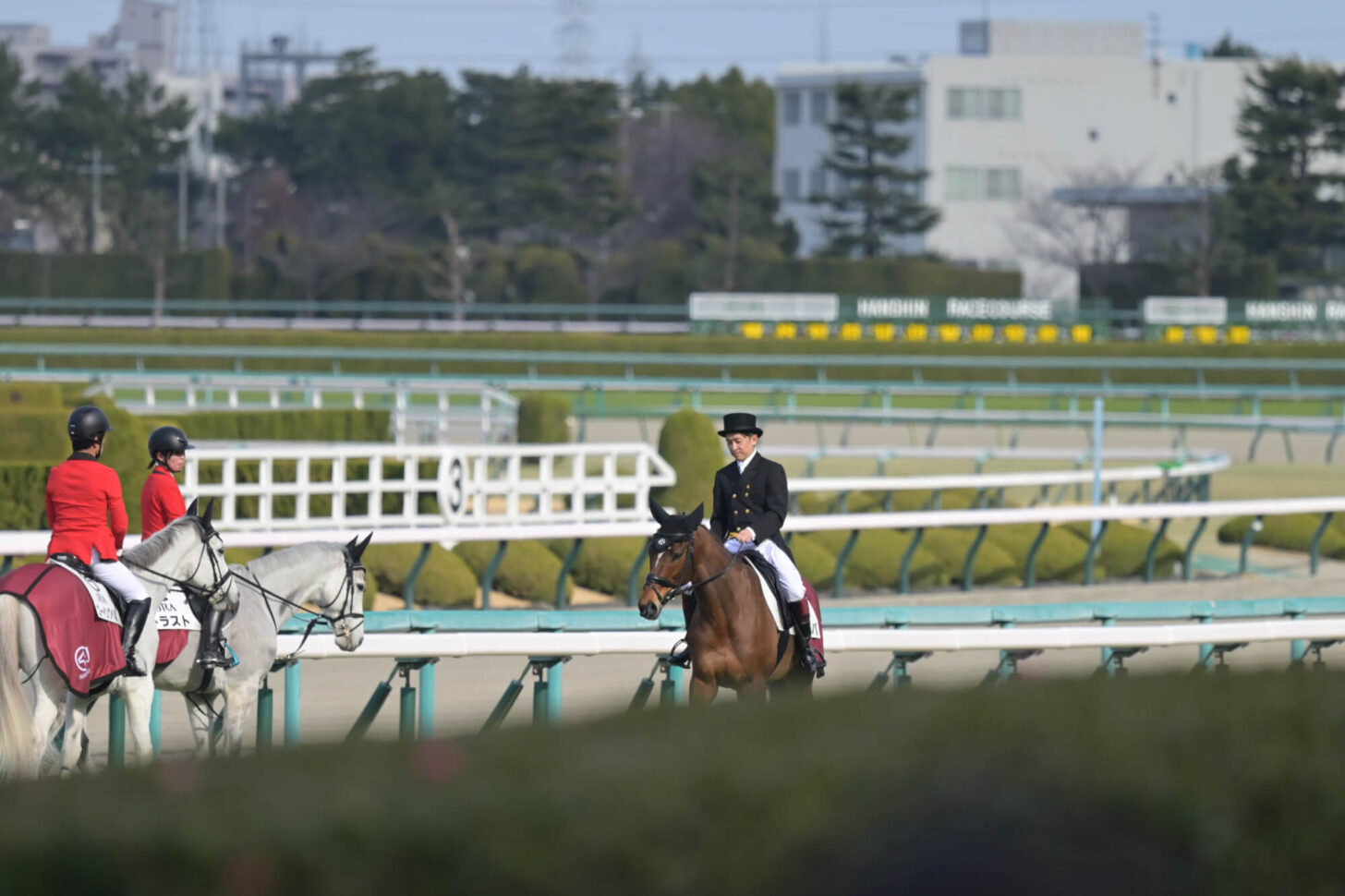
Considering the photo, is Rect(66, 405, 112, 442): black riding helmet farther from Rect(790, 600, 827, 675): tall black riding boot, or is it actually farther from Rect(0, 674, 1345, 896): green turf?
Rect(0, 674, 1345, 896): green turf

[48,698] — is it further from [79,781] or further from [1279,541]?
[1279,541]

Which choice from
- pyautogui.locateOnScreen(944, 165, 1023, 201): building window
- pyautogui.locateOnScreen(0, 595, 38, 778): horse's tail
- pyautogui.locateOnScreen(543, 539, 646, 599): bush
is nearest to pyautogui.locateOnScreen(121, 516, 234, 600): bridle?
pyautogui.locateOnScreen(0, 595, 38, 778): horse's tail

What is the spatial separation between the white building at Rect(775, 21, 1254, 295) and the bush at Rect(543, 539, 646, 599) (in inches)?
2087

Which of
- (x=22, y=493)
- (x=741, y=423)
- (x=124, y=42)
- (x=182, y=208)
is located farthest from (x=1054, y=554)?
(x=124, y=42)

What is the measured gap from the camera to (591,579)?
1403 centimetres

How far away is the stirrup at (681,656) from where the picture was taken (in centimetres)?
708

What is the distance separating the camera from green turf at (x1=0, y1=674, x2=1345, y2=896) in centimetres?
248

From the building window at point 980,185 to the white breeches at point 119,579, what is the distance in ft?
205

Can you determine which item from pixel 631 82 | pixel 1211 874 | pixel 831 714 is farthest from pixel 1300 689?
pixel 631 82

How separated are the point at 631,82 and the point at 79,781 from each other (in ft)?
357

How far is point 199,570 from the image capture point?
264 inches

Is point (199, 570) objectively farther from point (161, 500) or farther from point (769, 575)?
point (769, 575)

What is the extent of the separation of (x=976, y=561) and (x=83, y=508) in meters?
9.12

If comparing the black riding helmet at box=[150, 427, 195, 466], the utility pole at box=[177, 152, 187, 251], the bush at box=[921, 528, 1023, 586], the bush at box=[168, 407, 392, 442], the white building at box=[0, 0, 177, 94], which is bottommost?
the bush at box=[921, 528, 1023, 586]
